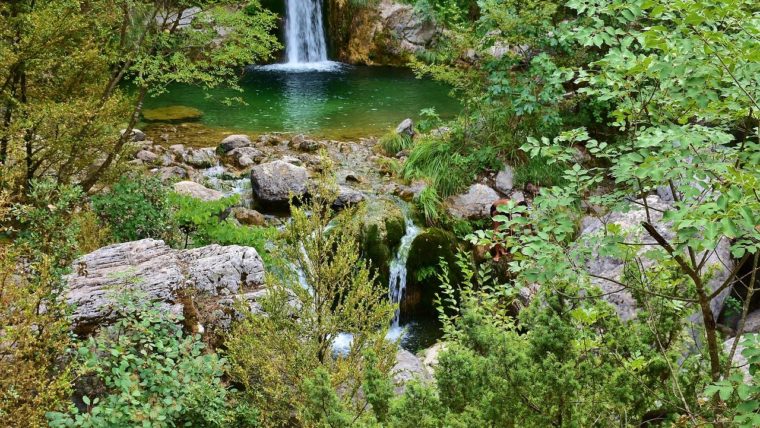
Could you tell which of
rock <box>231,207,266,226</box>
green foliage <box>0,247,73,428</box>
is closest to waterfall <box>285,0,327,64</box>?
rock <box>231,207,266,226</box>

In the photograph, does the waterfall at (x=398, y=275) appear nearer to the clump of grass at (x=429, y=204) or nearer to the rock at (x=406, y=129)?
the clump of grass at (x=429, y=204)

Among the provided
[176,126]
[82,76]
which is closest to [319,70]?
[176,126]

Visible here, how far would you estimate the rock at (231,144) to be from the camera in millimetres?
12211

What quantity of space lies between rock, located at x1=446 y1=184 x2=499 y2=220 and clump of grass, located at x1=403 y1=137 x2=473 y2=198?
0.61ft

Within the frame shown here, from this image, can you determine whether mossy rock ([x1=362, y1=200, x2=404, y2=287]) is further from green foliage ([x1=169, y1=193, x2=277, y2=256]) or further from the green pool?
the green pool

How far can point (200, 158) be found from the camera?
11758 millimetres

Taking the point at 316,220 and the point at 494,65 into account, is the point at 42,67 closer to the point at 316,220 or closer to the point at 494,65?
the point at 316,220

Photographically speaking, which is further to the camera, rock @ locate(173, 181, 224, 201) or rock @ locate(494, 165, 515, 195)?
rock @ locate(494, 165, 515, 195)

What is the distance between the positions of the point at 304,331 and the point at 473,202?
5.69 m

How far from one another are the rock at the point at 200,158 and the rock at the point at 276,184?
1944 mm

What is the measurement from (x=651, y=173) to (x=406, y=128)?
35.1 ft

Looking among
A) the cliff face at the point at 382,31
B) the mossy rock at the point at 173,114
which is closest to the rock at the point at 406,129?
the mossy rock at the point at 173,114

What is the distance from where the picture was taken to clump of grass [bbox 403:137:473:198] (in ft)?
33.6

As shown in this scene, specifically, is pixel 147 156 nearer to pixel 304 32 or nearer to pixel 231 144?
pixel 231 144
